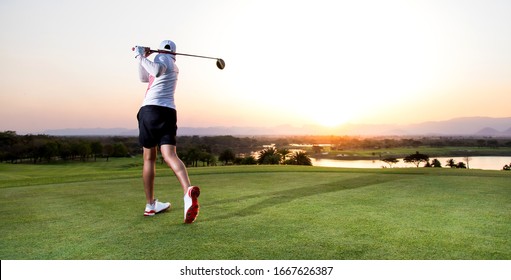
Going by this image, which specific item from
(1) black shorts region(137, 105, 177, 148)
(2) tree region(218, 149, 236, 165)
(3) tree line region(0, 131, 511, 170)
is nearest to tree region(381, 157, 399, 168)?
(3) tree line region(0, 131, 511, 170)

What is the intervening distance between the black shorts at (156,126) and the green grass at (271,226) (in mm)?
852

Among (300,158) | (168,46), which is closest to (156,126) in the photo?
(168,46)

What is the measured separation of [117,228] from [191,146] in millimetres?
45637

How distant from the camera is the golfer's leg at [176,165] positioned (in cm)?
460

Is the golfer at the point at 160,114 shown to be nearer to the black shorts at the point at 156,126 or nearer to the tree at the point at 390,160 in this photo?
the black shorts at the point at 156,126

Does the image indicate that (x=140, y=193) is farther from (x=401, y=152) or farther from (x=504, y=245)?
(x=401, y=152)

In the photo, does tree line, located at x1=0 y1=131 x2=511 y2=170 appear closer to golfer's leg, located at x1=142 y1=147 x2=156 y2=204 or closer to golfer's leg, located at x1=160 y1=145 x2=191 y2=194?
golfer's leg, located at x1=142 y1=147 x2=156 y2=204

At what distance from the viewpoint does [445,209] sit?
462cm

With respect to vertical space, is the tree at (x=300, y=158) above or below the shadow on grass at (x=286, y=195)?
below

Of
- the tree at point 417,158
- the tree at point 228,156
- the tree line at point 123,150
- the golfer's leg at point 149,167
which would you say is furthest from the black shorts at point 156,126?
the tree at point 417,158

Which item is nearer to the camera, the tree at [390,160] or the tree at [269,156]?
the tree at [269,156]

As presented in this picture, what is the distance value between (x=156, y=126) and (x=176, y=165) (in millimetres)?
540

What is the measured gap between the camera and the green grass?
3.02 metres
